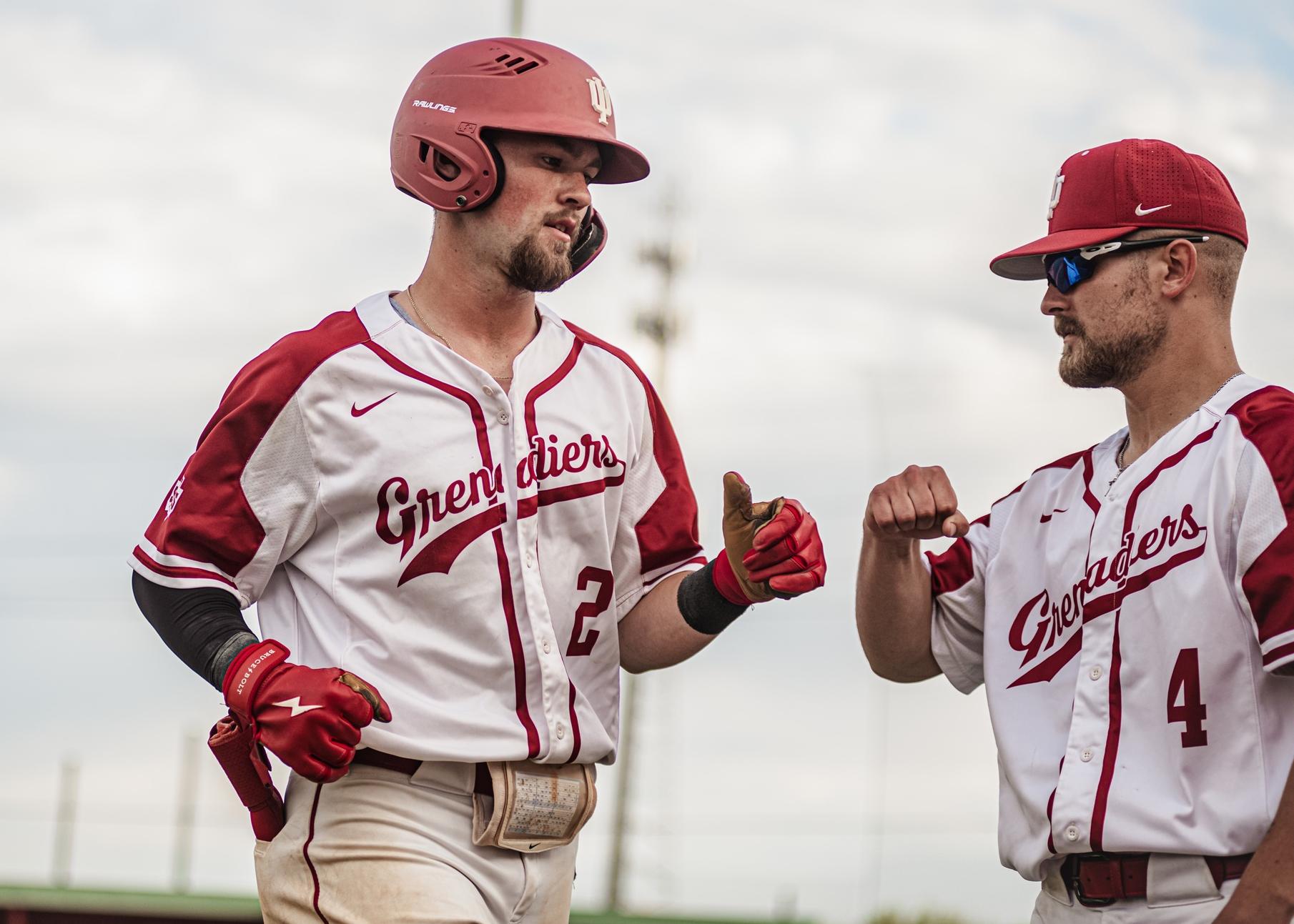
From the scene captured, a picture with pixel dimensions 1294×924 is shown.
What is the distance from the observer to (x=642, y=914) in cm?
869

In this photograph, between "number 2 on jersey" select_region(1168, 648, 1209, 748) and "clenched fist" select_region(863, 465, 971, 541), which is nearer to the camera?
"number 2 on jersey" select_region(1168, 648, 1209, 748)

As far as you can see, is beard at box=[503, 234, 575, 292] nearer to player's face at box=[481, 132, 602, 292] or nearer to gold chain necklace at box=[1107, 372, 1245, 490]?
player's face at box=[481, 132, 602, 292]

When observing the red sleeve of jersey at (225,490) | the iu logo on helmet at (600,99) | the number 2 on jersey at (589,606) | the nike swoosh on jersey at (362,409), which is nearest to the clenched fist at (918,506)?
the number 2 on jersey at (589,606)

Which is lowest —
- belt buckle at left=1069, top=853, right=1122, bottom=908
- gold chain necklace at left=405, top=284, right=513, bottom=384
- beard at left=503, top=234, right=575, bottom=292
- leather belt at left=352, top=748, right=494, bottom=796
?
belt buckle at left=1069, top=853, right=1122, bottom=908

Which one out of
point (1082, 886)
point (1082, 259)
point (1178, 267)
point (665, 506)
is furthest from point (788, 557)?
point (1178, 267)

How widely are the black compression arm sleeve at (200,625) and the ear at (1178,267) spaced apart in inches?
99.1

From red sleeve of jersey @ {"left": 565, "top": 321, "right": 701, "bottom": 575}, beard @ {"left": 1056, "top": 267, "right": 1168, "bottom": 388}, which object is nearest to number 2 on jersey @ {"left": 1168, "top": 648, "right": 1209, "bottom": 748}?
beard @ {"left": 1056, "top": 267, "right": 1168, "bottom": 388}

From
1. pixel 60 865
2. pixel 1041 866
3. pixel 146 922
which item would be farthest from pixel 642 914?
pixel 60 865

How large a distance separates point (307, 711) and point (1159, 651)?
203cm

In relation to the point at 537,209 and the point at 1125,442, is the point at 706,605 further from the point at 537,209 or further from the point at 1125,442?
the point at 1125,442

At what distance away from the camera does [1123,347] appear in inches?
172

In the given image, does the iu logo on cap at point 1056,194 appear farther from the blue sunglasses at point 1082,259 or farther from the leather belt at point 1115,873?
the leather belt at point 1115,873

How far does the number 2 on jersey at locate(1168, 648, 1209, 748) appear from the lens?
394 cm

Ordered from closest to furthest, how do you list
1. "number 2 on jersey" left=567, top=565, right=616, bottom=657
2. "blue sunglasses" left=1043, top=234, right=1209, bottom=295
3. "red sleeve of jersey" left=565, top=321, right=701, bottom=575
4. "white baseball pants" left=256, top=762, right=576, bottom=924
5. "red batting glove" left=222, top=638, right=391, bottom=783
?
"red batting glove" left=222, top=638, right=391, bottom=783 → "white baseball pants" left=256, top=762, right=576, bottom=924 → "number 2 on jersey" left=567, top=565, right=616, bottom=657 → "blue sunglasses" left=1043, top=234, right=1209, bottom=295 → "red sleeve of jersey" left=565, top=321, right=701, bottom=575
